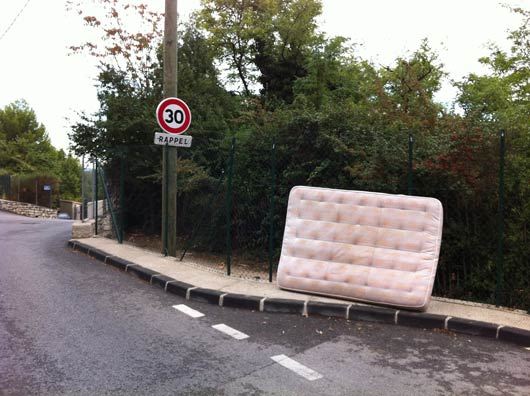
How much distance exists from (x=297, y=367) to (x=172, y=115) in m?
5.71

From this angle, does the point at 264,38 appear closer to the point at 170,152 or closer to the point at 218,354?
the point at 170,152

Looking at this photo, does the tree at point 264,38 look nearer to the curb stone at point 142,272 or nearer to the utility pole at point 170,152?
the utility pole at point 170,152

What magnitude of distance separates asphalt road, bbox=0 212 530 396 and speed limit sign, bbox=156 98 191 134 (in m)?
3.44

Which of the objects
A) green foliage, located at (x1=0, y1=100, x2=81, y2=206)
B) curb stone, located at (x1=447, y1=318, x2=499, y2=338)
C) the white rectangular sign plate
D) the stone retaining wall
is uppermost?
green foliage, located at (x1=0, y1=100, x2=81, y2=206)

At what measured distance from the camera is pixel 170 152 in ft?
29.2

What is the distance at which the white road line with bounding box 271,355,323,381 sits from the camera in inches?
148

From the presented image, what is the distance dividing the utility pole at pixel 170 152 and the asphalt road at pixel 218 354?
9.30ft

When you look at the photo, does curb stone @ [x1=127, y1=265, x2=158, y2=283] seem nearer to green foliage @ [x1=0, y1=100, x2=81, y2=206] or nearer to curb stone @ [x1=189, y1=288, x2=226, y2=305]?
curb stone @ [x1=189, y1=288, x2=226, y2=305]

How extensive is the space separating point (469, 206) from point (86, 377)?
5.18 m

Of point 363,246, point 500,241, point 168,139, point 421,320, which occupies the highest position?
point 168,139

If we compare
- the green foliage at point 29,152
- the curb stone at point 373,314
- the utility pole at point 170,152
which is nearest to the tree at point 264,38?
the utility pole at point 170,152

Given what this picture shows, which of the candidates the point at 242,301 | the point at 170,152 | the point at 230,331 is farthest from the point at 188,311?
the point at 170,152

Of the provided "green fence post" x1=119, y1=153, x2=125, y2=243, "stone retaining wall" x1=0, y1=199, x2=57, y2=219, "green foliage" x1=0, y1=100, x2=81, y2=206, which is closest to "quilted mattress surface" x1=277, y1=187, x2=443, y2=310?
"green fence post" x1=119, y1=153, x2=125, y2=243

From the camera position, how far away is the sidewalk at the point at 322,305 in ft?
16.0
